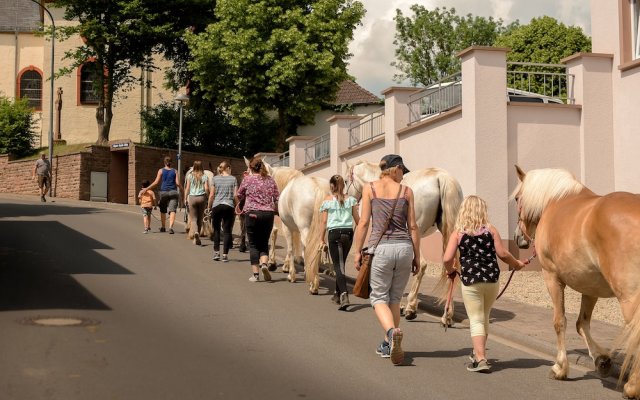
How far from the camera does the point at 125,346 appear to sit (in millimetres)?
Answer: 8469

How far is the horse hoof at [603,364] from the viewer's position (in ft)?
25.1

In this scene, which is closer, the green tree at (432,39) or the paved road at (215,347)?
the paved road at (215,347)

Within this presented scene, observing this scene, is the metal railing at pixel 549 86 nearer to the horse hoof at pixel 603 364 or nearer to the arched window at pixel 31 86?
the horse hoof at pixel 603 364

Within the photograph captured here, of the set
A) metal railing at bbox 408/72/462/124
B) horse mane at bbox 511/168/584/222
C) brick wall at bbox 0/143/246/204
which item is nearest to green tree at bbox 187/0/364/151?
brick wall at bbox 0/143/246/204

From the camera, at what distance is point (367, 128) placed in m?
24.6

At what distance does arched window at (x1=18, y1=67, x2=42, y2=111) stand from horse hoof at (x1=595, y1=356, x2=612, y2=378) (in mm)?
53883

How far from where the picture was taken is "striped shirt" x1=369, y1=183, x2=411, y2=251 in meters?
8.56

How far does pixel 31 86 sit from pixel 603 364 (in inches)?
2165

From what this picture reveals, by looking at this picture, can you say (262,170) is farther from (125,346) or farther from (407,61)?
(407,61)

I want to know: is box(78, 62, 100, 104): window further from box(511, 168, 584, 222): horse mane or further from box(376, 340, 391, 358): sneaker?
box(376, 340, 391, 358): sneaker

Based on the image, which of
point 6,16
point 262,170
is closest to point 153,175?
point 6,16

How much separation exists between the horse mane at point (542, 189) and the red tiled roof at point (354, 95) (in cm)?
4457

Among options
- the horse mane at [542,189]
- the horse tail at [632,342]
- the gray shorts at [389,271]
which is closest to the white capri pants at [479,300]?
the gray shorts at [389,271]

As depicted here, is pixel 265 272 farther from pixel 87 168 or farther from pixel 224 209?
pixel 87 168
